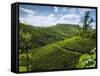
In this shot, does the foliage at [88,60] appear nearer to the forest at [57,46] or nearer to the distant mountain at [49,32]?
the forest at [57,46]

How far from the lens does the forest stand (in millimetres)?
2869

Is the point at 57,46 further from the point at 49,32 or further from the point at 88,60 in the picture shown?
the point at 88,60

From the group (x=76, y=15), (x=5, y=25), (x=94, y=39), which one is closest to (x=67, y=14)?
(x=76, y=15)

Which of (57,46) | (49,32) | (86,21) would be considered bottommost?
(57,46)

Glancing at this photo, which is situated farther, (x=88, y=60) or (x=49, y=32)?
(x=88, y=60)

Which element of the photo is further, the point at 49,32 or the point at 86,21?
the point at 86,21

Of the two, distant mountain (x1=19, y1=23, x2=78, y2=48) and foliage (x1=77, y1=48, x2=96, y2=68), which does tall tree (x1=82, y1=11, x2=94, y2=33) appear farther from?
foliage (x1=77, y1=48, x2=96, y2=68)

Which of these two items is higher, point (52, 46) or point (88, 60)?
point (52, 46)

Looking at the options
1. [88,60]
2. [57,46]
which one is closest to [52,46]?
[57,46]

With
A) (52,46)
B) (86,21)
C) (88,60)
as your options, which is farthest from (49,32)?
(88,60)

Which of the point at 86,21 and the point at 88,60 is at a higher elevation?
the point at 86,21

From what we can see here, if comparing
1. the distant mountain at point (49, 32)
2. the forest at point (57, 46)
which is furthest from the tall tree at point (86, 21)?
the distant mountain at point (49, 32)

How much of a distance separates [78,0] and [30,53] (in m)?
0.82

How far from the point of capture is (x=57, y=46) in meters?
3.00
